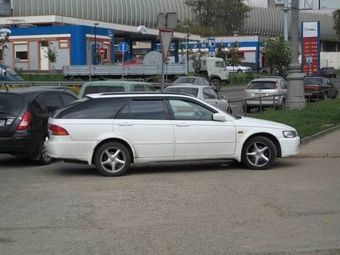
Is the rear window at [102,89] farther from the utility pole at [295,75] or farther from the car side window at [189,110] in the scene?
the utility pole at [295,75]

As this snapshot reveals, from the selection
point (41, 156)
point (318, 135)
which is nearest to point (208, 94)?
point (318, 135)

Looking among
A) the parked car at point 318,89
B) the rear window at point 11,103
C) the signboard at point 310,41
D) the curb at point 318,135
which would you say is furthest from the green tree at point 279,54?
the rear window at point 11,103

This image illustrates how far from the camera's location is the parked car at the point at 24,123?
36.3ft

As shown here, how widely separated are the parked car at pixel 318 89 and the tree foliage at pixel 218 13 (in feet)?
242

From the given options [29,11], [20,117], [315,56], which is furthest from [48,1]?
[20,117]

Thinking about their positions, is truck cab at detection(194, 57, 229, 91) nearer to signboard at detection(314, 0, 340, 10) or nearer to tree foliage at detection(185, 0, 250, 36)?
signboard at detection(314, 0, 340, 10)

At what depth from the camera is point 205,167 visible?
→ 11.0 metres

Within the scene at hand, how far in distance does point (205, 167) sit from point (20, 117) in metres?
3.91

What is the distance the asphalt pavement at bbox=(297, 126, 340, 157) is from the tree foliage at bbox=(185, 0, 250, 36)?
91.1 metres

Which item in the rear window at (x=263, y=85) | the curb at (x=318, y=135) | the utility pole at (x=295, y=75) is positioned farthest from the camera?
the rear window at (x=263, y=85)

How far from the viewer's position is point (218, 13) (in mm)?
107125

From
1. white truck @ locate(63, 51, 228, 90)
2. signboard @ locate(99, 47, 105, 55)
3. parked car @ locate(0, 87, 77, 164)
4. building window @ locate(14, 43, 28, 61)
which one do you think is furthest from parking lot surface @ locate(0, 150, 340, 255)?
building window @ locate(14, 43, 28, 61)

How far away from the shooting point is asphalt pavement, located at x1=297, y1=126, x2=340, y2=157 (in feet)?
39.8

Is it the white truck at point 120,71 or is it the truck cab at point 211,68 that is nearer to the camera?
the white truck at point 120,71
